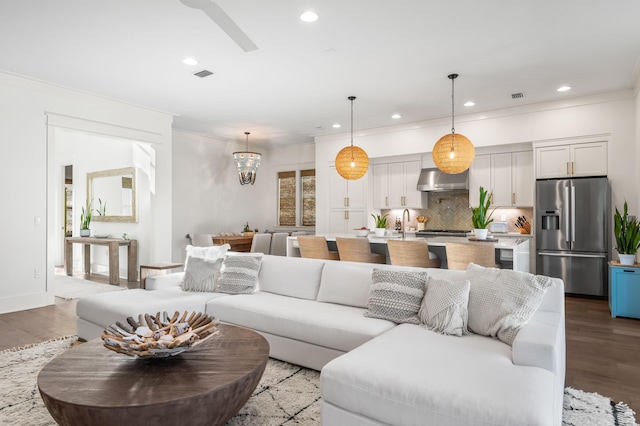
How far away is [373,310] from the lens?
2.78 meters

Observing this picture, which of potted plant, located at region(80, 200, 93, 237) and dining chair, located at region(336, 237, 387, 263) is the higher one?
potted plant, located at region(80, 200, 93, 237)

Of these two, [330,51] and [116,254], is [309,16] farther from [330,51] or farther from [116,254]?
[116,254]

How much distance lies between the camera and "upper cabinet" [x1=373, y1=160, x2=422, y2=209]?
7.30 metres

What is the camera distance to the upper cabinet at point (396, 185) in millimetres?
7301

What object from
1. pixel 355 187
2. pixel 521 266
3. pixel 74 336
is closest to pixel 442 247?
pixel 521 266

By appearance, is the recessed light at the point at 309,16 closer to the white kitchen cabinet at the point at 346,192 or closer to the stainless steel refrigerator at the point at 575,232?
the stainless steel refrigerator at the point at 575,232

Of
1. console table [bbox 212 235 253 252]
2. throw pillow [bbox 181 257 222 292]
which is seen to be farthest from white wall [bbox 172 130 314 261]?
throw pillow [bbox 181 257 222 292]

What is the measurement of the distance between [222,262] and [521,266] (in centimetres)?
319

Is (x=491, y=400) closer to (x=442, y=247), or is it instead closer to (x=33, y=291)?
(x=442, y=247)

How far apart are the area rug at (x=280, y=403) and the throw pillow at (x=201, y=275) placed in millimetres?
1171

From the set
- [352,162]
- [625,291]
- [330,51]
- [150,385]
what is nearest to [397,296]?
[150,385]

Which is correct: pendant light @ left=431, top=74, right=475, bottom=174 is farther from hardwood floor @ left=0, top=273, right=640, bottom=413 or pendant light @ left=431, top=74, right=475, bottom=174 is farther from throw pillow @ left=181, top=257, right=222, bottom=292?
throw pillow @ left=181, top=257, right=222, bottom=292

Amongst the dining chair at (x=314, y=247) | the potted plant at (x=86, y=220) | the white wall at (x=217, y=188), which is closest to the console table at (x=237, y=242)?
the white wall at (x=217, y=188)

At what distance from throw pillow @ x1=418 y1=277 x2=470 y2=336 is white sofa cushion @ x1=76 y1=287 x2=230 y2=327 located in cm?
189
